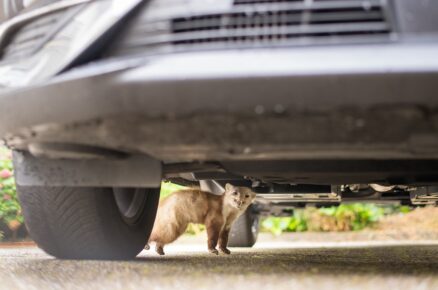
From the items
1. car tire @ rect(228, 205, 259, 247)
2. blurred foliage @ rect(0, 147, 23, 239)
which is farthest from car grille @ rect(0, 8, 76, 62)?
blurred foliage @ rect(0, 147, 23, 239)

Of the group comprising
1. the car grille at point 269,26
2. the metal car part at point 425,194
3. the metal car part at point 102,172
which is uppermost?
the car grille at point 269,26

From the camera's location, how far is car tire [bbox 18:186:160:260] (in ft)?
8.52

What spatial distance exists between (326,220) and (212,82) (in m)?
8.68

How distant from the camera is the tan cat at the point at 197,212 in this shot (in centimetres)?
405

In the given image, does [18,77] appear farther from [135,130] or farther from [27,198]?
[27,198]

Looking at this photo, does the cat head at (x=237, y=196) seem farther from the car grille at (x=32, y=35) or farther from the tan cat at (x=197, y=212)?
the car grille at (x=32, y=35)

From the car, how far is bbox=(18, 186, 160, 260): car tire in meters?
0.58

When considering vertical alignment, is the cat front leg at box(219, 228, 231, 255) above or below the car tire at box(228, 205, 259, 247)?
above

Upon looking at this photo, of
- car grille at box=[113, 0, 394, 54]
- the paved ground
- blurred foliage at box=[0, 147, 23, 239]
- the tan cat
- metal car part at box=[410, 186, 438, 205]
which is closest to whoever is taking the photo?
car grille at box=[113, 0, 394, 54]

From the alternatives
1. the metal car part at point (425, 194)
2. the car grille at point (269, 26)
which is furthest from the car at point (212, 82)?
the metal car part at point (425, 194)

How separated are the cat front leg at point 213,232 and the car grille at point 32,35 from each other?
2479 millimetres

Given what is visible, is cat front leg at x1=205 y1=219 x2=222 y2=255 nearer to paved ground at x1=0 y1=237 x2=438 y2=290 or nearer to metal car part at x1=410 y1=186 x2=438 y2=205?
metal car part at x1=410 y1=186 x2=438 y2=205

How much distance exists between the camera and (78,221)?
2633 millimetres

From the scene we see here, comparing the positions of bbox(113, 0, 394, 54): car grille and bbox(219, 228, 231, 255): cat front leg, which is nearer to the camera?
bbox(113, 0, 394, 54): car grille
